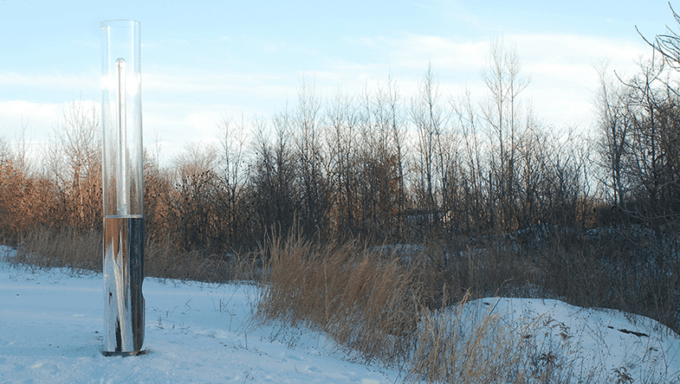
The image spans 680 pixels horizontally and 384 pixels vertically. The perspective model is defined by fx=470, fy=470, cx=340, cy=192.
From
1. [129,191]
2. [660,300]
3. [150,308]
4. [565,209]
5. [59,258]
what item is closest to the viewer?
[129,191]

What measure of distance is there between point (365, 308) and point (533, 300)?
3901mm

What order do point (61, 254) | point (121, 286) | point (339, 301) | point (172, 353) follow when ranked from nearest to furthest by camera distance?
point (121, 286), point (172, 353), point (339, 301), point (61, 254)

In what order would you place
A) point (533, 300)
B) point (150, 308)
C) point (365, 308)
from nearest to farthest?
point (365, 308) < point (150, 308) < point (533, 300)

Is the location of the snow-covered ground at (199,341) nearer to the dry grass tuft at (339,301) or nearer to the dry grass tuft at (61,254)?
the dry grass tuft at (339,301)

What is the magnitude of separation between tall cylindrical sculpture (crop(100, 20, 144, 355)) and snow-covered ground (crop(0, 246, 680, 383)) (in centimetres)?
22

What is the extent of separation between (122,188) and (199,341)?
1.36 m

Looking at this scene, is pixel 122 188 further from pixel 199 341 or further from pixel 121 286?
pixel 199 341

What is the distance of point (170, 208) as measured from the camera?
19812 millimetres

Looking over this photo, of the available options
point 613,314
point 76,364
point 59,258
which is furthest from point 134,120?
point 59,258

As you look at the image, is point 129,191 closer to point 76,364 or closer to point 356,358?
point 76,364

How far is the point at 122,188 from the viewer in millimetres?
2781

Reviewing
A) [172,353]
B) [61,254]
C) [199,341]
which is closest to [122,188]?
[172,353]

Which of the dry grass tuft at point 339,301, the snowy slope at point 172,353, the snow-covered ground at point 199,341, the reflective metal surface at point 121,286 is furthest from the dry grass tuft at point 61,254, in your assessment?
the reflective metal surface at point 121,286

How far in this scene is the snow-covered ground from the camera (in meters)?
2.62
